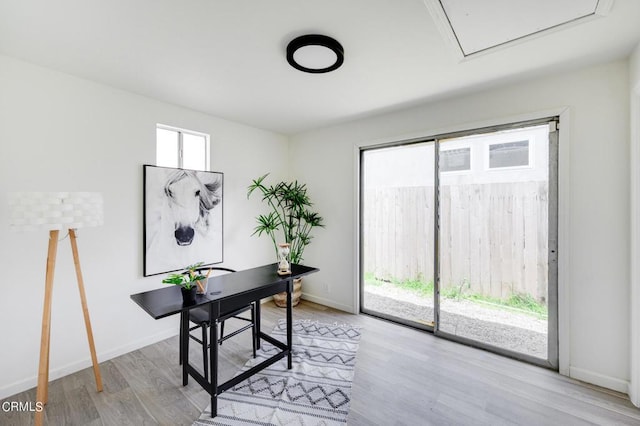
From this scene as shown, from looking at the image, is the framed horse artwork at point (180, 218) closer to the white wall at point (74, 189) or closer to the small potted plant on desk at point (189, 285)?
the white wall at point (74, 189)

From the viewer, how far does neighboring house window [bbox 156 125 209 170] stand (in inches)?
114

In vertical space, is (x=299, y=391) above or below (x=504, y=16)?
below

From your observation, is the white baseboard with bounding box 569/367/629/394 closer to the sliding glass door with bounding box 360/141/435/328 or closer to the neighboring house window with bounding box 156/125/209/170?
the sliding glass door with bounding box 360/141/435/328

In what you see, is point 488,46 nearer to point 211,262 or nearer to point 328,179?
point 328,179

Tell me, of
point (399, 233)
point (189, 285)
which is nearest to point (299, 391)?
point (189, 285)

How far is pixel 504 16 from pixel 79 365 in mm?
4051

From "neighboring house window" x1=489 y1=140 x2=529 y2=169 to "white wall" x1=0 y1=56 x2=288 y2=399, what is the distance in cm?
321

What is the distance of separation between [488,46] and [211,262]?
334cm

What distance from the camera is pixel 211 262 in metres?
3.23

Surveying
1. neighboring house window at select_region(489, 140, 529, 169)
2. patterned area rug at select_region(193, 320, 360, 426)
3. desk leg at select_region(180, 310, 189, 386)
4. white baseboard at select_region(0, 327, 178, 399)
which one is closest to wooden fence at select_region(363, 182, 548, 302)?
neighboring house window at select_region(489, 140, 529, 169)

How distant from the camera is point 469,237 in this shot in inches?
111

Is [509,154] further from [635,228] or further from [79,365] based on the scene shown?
[79,365]

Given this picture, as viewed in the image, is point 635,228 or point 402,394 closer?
point 635,228

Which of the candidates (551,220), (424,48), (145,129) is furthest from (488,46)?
(145,129)
